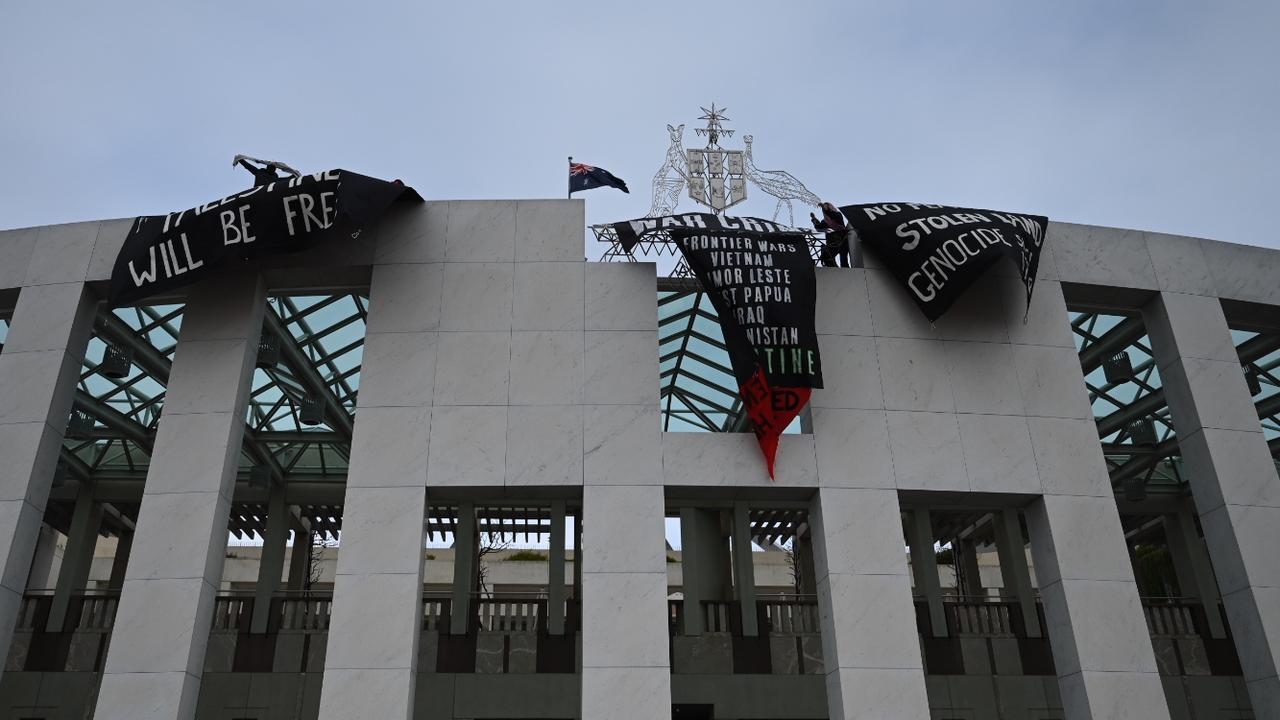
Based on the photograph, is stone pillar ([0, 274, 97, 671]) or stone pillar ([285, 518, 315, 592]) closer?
stone pillar ([0, 274, 97, 671])

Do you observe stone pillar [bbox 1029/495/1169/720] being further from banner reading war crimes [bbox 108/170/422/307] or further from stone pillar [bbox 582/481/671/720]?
banner reading war crimes [bbox 108/170/422/307]

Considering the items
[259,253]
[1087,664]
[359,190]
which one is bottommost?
[1087,664]

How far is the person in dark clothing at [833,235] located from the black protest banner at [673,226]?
0.94 meters

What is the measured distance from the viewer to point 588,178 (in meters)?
16.7

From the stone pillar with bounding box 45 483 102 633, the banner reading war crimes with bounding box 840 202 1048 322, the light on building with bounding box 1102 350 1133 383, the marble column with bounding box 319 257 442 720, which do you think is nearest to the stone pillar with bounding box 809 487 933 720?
the banner reading war crimes with bounding box 840 202 1048 322

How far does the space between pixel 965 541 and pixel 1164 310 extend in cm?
1576

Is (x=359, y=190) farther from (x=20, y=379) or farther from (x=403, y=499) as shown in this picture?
(x=20, y=379)

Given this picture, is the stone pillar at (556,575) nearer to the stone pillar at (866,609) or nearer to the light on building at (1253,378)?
the stone pillar at (866,609)

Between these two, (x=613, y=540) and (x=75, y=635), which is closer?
(x=613, y=540)

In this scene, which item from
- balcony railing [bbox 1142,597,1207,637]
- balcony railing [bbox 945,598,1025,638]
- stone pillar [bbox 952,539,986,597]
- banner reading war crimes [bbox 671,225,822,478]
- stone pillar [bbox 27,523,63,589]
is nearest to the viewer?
banner reading war crimes [bbox 671,225,822,478]

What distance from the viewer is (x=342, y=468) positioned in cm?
2722

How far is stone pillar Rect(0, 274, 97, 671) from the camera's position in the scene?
13.8 meters

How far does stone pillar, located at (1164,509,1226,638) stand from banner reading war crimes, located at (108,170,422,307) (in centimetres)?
2422

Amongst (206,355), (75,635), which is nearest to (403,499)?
(206,355)
